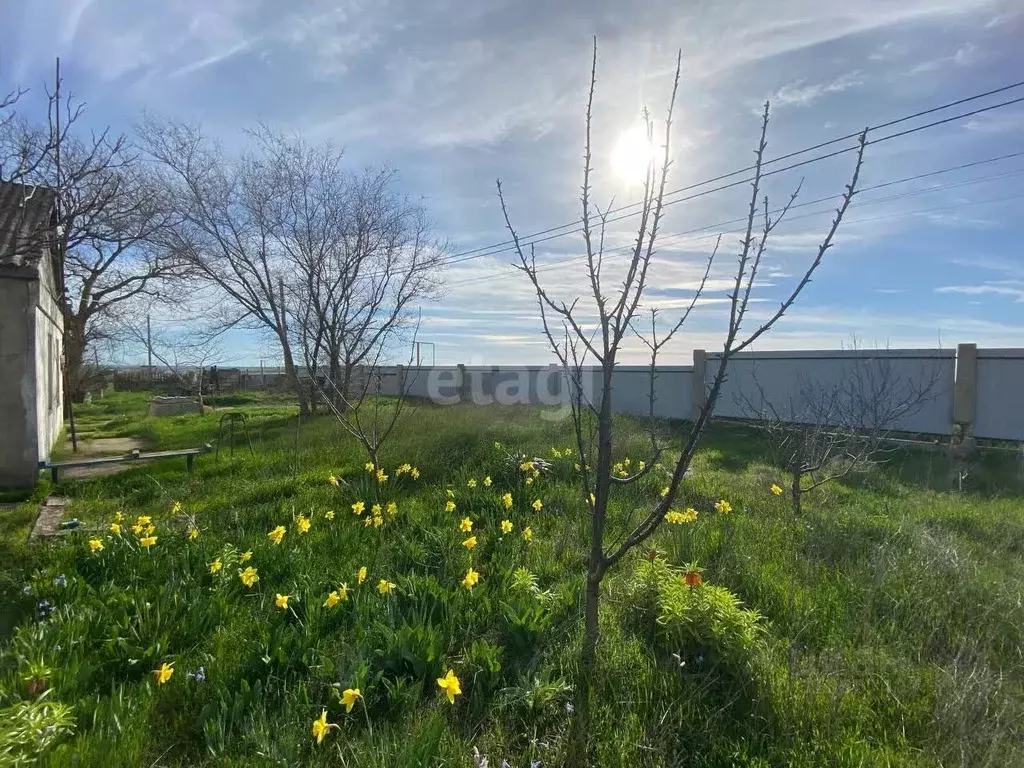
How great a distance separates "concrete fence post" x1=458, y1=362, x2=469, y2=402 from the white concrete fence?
2657 mm

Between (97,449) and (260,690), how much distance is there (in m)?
11.1

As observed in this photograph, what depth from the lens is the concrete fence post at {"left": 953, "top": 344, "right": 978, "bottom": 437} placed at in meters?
9.70

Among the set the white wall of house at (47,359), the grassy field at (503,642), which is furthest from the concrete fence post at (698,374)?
the white wall of house at (47,359)

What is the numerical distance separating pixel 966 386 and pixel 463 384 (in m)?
15.7

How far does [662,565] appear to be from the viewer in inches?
135

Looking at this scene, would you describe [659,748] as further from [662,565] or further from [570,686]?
[662,565]

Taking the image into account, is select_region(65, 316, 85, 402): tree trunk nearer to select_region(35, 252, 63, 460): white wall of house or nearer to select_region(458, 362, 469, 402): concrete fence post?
select_region(35, 252, 63, 460): white wall of house

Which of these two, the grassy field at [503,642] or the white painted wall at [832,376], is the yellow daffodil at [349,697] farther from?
the white painted wall at [832,376]

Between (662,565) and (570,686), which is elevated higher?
(662,565)

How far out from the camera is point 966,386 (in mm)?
9781

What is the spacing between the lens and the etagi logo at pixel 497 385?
18906mm

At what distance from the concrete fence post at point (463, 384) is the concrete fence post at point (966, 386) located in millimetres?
15199

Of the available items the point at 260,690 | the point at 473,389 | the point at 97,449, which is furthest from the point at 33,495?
the point at 473,389

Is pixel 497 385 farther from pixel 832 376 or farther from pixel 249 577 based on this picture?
pixel 249 577
